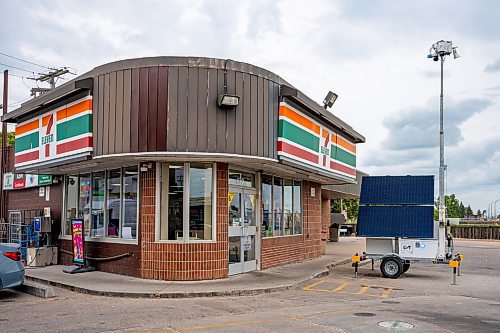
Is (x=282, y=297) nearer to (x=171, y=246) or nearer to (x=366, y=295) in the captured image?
(x=366, y=295)

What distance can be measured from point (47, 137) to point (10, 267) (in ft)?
16.8

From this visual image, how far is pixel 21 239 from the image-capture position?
1800 centimetres

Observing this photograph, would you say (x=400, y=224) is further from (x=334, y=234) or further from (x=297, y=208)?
(x=334, y=234)

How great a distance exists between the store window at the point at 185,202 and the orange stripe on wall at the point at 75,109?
245 cm

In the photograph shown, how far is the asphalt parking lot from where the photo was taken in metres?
9.27

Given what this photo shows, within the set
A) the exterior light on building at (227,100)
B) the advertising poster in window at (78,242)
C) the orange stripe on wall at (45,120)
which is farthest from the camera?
the orange stripe on wall at (45,120)

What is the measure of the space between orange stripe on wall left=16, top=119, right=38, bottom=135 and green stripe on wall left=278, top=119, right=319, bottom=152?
25.4 ft

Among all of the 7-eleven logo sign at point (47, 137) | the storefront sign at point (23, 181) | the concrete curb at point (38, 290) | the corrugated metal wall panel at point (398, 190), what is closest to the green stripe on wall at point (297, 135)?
the corrugated metal wall panel at point (398, 190)

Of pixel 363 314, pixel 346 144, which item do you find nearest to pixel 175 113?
pixel 363 314

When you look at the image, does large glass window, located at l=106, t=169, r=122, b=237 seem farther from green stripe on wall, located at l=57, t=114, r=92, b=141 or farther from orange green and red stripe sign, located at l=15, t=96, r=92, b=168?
green stripe on wall, located at l=57, t=114, r=92, b=141

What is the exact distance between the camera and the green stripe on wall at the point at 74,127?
1410 centimetres

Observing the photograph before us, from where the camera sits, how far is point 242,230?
1546cm

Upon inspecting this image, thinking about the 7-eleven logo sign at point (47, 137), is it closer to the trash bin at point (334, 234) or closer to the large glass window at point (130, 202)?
the large glass window at point (130, 202)

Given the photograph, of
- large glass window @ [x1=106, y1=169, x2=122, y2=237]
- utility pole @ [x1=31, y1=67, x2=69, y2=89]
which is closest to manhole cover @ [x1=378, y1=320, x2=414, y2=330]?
large glass window @ [x1=106, y1=169, x2=122, y2=237]
